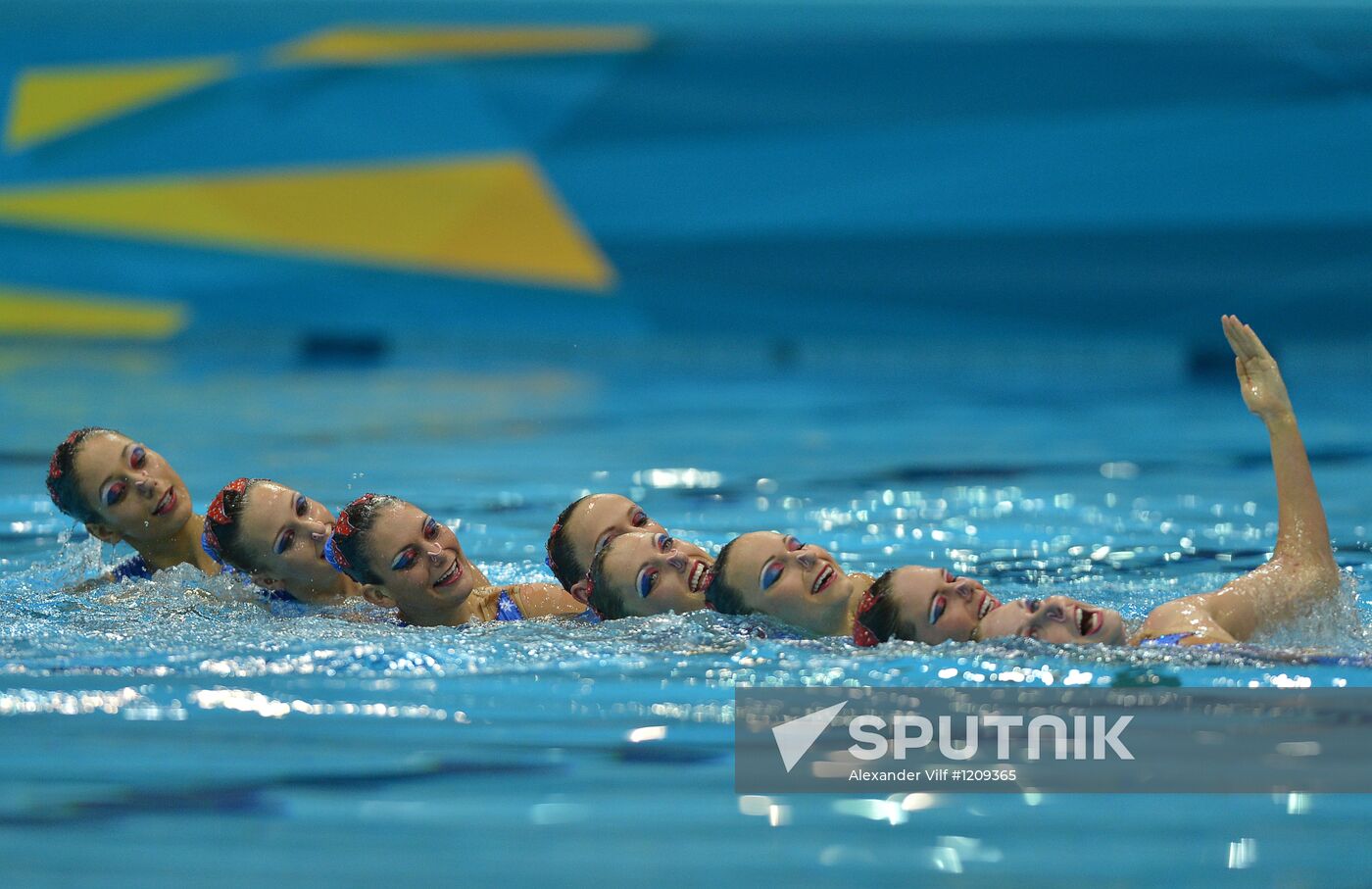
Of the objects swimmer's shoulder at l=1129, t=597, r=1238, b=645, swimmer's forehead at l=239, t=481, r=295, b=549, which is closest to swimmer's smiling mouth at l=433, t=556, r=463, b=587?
swimmer's forehead at l=239, t=481, r=295, b=549

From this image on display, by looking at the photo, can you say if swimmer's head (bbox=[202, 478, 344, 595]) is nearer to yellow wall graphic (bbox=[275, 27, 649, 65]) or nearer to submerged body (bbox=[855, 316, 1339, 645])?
submerged body (bbox=[855, 316, 1339, 645])

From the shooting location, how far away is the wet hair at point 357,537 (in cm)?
422

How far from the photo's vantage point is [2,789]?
9.37 ft

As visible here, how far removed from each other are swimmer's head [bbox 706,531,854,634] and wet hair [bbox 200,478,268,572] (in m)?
1.29

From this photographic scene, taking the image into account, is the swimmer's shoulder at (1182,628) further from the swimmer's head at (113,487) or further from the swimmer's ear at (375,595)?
the swimmer's head at (113,487)

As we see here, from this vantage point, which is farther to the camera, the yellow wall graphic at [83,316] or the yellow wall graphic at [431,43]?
the yellow wall graphic at [83,316]

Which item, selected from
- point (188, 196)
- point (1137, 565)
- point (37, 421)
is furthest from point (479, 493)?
point (188, 196)

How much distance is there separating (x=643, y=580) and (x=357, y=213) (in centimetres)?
958

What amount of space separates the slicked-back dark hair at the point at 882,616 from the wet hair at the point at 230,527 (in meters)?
1.67

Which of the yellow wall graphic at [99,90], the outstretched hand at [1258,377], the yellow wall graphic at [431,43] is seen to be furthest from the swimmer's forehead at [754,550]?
the yellow wall graphic at [99,90]

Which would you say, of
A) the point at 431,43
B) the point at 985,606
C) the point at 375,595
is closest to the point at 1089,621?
the point at 985,606

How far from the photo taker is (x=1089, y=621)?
3.72m

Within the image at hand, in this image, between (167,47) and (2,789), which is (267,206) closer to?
(167,47)

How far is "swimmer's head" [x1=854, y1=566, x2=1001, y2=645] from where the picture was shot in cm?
379
